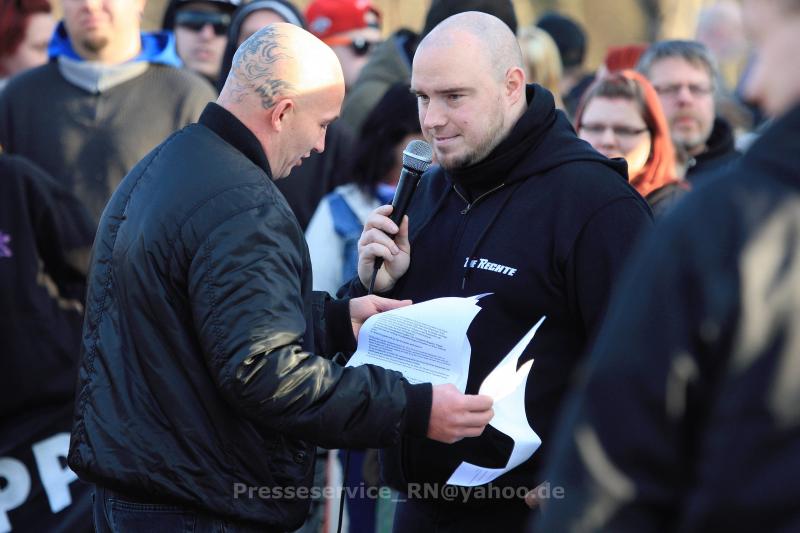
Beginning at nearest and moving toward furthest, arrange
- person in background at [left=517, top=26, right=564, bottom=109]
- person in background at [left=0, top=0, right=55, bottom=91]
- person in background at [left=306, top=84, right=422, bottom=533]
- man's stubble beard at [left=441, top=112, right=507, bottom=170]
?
man's stubble beard at [left=441, top=112, right=507, bottom=170]
person in background at [left=306, top=84, right=422, bottom=533]
person in background at [left=517, top=26, right=564, bottom=109]
person in background at [left=0, top=0, right=55, bottom=91]

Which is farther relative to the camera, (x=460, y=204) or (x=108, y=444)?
(x=460, y=204)

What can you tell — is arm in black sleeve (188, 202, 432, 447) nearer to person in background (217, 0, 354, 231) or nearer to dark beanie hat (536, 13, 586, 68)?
person in background (217, 0, 354, 231)

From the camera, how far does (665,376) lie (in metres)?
1.73

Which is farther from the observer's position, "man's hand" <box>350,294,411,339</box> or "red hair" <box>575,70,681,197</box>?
"red hair" <box>575,70,681,197</box>

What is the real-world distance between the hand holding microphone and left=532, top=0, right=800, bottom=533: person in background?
1808 mm

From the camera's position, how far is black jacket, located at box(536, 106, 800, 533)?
1659mm

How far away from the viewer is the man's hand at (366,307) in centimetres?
359

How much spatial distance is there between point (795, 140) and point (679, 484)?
20.2 inches

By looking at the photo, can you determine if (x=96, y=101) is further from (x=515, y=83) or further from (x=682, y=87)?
(x=682, y=87)

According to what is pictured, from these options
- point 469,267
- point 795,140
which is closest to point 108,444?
point 469,267

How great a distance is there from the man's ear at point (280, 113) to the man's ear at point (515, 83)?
67 cm

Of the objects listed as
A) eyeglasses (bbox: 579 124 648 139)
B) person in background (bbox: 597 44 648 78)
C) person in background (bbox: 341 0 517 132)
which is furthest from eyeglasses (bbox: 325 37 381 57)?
eyeglasses (bbox: 579 124 648 139)

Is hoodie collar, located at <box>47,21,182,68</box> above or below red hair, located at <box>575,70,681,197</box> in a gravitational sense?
below

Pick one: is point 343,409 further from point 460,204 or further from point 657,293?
point 657,293
